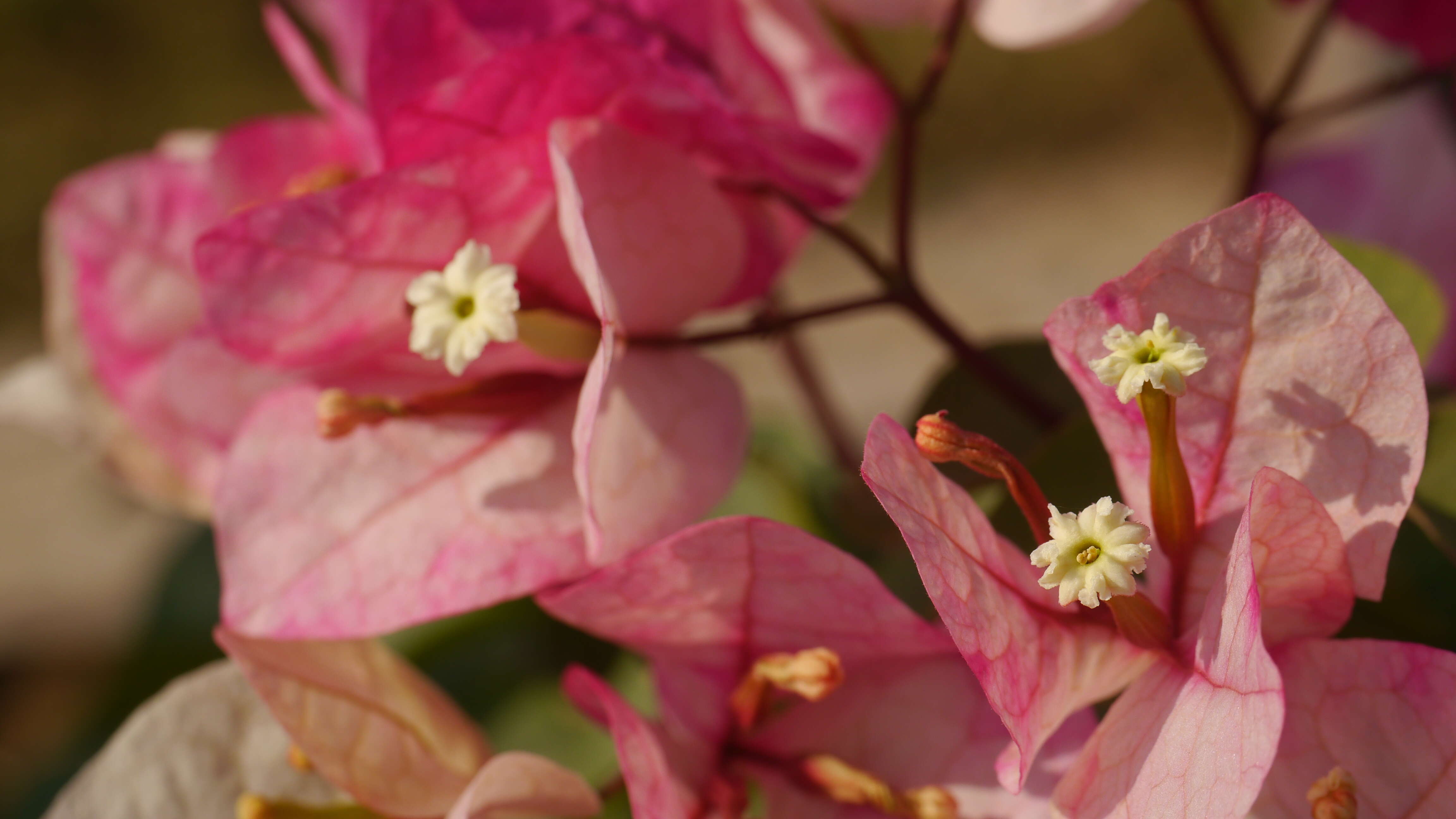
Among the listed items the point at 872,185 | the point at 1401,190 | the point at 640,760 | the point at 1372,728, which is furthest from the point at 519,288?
the point at 872,185

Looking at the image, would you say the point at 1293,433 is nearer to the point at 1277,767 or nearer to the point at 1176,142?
the point at 1277,767

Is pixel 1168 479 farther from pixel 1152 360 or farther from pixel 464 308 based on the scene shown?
pixel 464 308

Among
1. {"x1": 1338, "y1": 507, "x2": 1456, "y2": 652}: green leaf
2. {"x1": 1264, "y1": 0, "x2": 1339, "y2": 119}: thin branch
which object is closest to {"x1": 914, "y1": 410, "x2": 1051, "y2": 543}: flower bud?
{"x1": 1338, "y1": 507, "x2": 1456, "y2": 652}: green leaf

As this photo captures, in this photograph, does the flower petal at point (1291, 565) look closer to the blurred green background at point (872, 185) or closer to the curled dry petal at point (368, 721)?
the curled dry petal at point (368, 721)

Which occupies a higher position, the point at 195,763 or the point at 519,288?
the point at 519,288

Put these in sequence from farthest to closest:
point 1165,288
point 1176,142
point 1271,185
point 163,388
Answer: point 1176,142 → point 1271,185 → point 163,388 → point 1165,288

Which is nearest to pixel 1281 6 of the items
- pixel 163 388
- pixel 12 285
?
pixel 163 388

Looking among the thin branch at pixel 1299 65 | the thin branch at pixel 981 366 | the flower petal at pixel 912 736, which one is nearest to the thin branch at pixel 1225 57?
the thin branch at pixel 1299 65
